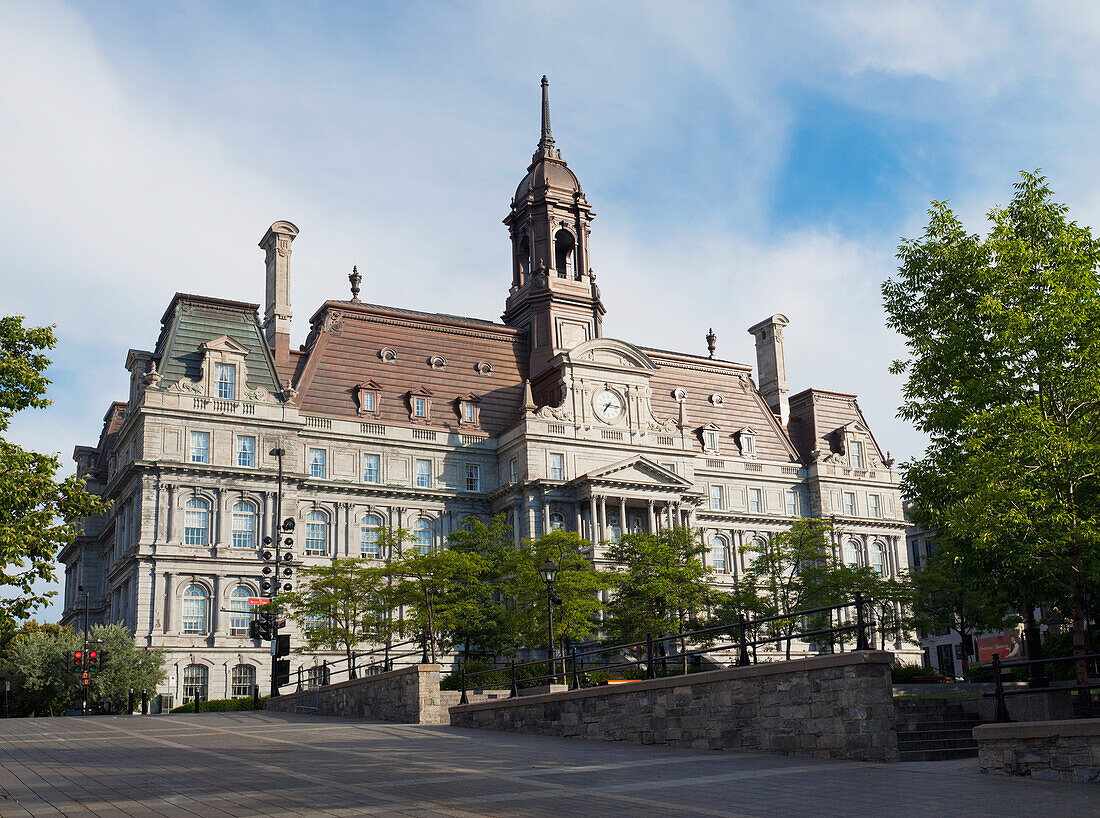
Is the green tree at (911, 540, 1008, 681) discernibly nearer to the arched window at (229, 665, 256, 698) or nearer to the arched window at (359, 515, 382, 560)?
the arched window at (359, 515, 382, 560)

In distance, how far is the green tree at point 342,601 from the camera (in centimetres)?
5047

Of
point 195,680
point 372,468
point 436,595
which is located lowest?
point 195,680

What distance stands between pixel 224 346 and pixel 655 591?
28.0m

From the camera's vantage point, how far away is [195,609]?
58469mm

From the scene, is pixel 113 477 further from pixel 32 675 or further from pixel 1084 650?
pixel 1084 650

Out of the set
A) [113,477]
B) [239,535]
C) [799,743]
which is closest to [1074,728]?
[799,743]

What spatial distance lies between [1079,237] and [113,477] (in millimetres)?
54260

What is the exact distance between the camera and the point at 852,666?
18.7 m

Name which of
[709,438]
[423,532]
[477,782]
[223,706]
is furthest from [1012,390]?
[709,438]

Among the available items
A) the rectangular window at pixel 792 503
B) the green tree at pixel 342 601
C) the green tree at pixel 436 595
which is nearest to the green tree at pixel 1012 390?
the green tree at pixel 436 595

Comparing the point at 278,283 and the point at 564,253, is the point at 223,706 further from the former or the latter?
the point at 564,253

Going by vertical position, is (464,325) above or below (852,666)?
above

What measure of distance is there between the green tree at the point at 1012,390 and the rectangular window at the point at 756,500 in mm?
46435

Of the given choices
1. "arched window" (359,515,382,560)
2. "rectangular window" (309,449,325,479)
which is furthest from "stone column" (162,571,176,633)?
"arched window" (359,515,382,560)
